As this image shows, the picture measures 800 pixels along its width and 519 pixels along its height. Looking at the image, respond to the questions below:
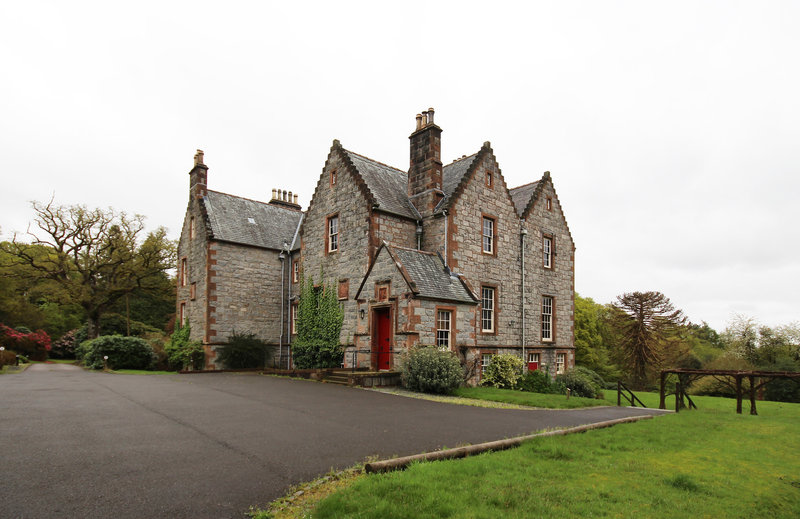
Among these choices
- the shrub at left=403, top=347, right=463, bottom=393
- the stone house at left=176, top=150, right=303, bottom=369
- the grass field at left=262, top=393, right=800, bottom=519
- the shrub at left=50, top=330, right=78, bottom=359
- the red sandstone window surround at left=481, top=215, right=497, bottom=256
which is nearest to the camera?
the grass field at left=262, top=393, right=800, bottom=519

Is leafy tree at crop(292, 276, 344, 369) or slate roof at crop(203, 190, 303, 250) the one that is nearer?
leafy tree at crop(292, 276, 344, 369)

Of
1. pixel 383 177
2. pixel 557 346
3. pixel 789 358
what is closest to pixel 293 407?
pixel 383 177

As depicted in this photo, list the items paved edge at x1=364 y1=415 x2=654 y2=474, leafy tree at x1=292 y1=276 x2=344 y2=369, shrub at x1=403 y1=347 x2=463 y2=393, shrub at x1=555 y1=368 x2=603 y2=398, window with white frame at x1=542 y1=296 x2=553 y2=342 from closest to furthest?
paved edge at x1=364 y1=415 x2=654 y2=474 < shrub at x1=403 y1=347 x2=463 y2=393 < leafy tree at x1=292 y1=276 x2=344 y2=369 < shrub at x1=555 y1=368 x2=603 y2=398 < window with white frame at x1=542 y1=296 x2=553 y2=342

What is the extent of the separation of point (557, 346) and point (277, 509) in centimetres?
2371

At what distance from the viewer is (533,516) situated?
4.72 meters

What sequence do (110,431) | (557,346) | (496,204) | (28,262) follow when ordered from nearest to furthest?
1. (110,431)
2. (496,204)
3. (557,346)
4. (28,262)

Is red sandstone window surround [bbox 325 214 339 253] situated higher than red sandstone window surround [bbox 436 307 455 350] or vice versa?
red sandstone window surround [bbox 325 214 339 253]

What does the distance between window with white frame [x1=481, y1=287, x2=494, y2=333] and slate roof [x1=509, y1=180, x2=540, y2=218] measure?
5.38 meters

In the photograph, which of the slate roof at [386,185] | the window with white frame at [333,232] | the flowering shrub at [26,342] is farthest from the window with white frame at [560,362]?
the flowering shrub at [26,342]

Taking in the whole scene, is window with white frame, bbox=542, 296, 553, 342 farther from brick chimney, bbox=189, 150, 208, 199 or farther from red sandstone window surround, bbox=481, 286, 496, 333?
brick chimney, bbox=189, 150, 208, 199

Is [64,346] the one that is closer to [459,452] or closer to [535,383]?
[535,383]

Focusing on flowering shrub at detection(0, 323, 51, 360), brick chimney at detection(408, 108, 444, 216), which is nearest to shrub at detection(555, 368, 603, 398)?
brick chimney at detection(408, 108, 444, 216)

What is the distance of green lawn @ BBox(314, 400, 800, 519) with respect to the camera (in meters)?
4.89

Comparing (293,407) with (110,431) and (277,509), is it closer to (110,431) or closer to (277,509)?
(110,431)
